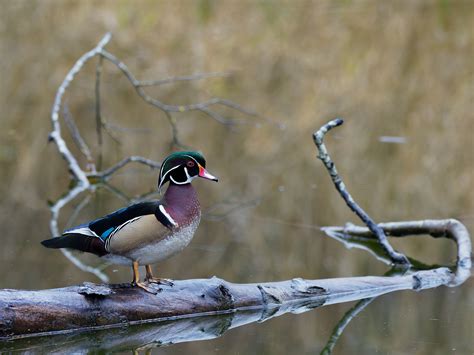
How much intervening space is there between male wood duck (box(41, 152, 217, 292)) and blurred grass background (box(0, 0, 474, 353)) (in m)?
0.75

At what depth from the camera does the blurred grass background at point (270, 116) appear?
20.7 feet

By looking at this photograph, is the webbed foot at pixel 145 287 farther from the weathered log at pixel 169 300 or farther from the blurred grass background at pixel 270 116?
the blurred grass background at pixel 270 116

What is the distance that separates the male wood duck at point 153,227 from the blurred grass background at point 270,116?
75 cm

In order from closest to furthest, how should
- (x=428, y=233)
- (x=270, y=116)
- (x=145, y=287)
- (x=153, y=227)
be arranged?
(x=153, y=227)
(x=145, y=287)
(x=428, y=233)
(x=270, y=116)

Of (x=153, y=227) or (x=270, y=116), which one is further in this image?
(x=270, y=116)

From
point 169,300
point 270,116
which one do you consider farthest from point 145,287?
point 270,116

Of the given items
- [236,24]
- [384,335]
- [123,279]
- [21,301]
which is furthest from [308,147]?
[236,24]

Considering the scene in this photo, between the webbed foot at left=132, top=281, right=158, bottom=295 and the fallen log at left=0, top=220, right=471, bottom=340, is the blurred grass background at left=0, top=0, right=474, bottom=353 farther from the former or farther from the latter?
the webbed foot at left=132, top=281, right=158, bottom=295

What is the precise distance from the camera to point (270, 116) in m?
11.1

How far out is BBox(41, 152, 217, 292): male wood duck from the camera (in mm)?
4461

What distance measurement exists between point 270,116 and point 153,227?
22.2 feet

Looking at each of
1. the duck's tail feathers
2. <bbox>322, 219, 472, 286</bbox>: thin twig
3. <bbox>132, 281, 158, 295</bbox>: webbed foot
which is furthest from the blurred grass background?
the duck's tail feathers

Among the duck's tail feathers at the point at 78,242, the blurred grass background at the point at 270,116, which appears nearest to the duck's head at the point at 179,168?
the duck's tail feathers at the point at 78,242

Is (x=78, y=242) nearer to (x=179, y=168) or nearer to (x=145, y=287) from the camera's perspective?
(x=145, y=287)
